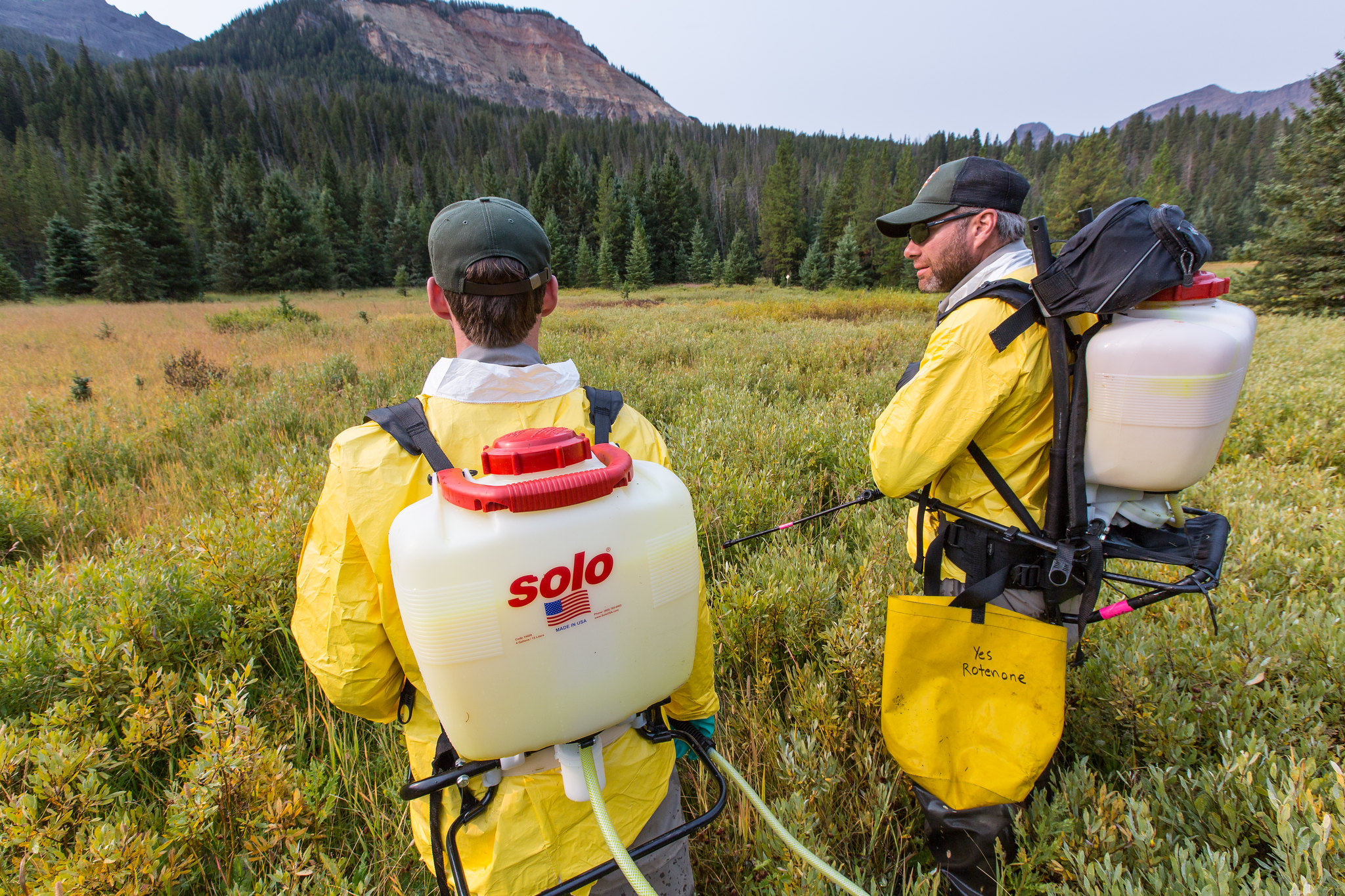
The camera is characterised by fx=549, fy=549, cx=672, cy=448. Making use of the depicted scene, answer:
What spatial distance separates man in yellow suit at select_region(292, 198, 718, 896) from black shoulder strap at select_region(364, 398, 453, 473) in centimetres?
3

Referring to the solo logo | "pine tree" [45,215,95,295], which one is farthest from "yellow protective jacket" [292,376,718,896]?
"pine tree" [45,215,95,295]

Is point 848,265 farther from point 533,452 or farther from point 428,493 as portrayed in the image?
point 533,452

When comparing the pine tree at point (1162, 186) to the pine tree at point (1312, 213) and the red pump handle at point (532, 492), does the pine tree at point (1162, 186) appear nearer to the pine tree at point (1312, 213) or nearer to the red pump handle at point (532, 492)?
the pine tree at point (1312, 213)

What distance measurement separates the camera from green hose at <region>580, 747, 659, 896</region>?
3.55ft

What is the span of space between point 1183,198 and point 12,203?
12056cm

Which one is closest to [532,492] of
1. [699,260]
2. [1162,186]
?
[699,260]

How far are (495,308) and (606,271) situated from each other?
49.8m

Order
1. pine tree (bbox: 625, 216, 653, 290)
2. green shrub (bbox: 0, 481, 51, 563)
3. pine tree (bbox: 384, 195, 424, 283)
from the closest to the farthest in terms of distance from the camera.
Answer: green shrub (bbox: 0, 481, 51, 563) → pine tree (bbox: 625, 216, 653, 290) → pine tree (bbox: 384, 195, 424, 283)

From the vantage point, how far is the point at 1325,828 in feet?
4.57

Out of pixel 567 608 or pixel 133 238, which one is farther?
pixel 133 238

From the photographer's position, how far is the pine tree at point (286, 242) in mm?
41406

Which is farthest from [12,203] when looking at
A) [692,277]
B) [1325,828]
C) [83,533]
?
[1325,828]

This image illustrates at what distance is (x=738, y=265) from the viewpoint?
50656mm

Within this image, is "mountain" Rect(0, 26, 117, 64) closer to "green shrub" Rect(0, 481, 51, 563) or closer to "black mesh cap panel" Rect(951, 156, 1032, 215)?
"green shrub" Rect(0, 481, 51, 563)
